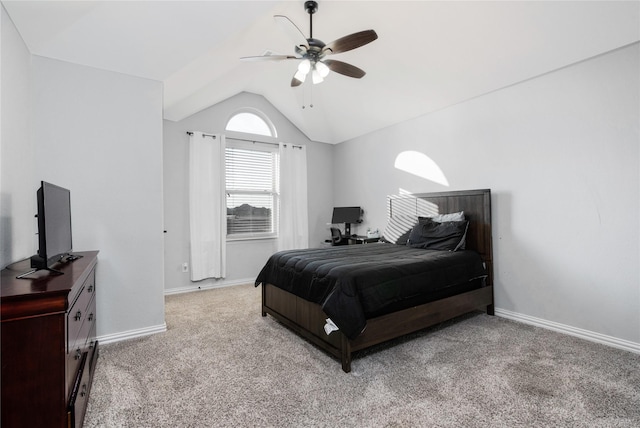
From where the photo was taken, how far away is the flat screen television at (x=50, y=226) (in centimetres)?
160

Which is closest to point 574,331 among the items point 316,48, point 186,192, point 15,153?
point 316,48

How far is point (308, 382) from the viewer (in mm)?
2057

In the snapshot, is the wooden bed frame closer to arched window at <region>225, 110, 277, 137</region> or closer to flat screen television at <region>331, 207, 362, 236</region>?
flat screen television at <region>331, 207, 362, 236</region>

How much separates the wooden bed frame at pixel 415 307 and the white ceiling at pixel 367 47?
1235 mm

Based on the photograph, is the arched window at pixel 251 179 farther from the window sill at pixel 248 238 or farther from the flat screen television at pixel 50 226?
the flat screen television at pixel 50 226

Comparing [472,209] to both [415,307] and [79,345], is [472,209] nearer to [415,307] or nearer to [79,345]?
[415,307]

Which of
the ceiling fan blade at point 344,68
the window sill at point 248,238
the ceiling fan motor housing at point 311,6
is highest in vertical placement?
the ceiling fan motor housing at point 311,6

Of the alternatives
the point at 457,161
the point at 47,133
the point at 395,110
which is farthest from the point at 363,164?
the point at 47,133

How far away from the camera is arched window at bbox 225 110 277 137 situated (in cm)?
497

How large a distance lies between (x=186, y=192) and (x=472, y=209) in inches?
150

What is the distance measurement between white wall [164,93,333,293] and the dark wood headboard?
2151mm

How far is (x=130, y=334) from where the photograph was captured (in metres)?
2.79

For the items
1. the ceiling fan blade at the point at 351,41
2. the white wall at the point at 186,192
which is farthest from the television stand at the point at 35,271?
the white wall at the point at 186,192

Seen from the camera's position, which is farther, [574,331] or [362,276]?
[574,331]
